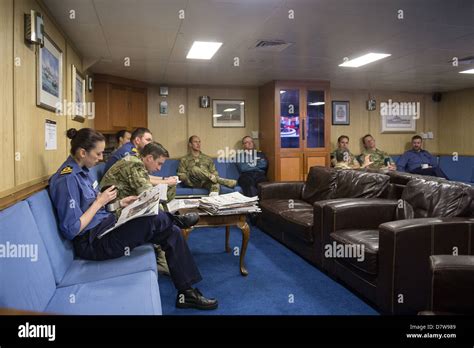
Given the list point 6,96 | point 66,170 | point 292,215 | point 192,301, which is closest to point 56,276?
point 66,170

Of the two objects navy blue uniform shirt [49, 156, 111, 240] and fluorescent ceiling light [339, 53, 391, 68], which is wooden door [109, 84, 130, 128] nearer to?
fluorescent ceiling light [339, 53, 391, 68]

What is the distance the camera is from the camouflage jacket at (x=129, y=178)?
104 inches

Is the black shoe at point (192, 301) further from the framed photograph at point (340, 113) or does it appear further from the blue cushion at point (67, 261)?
the framed photograph at point (340, 113)

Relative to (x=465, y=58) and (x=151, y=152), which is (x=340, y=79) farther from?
(x=151, y=152)

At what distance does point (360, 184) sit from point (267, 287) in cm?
151

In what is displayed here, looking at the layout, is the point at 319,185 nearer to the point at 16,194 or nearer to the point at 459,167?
the point at 16,194

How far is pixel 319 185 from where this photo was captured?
429 centimetres

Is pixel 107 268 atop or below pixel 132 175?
below

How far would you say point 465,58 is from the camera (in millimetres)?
4816

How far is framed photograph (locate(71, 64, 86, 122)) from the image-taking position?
383 cm

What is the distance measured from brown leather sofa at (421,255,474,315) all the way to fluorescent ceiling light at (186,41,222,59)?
3272mm
